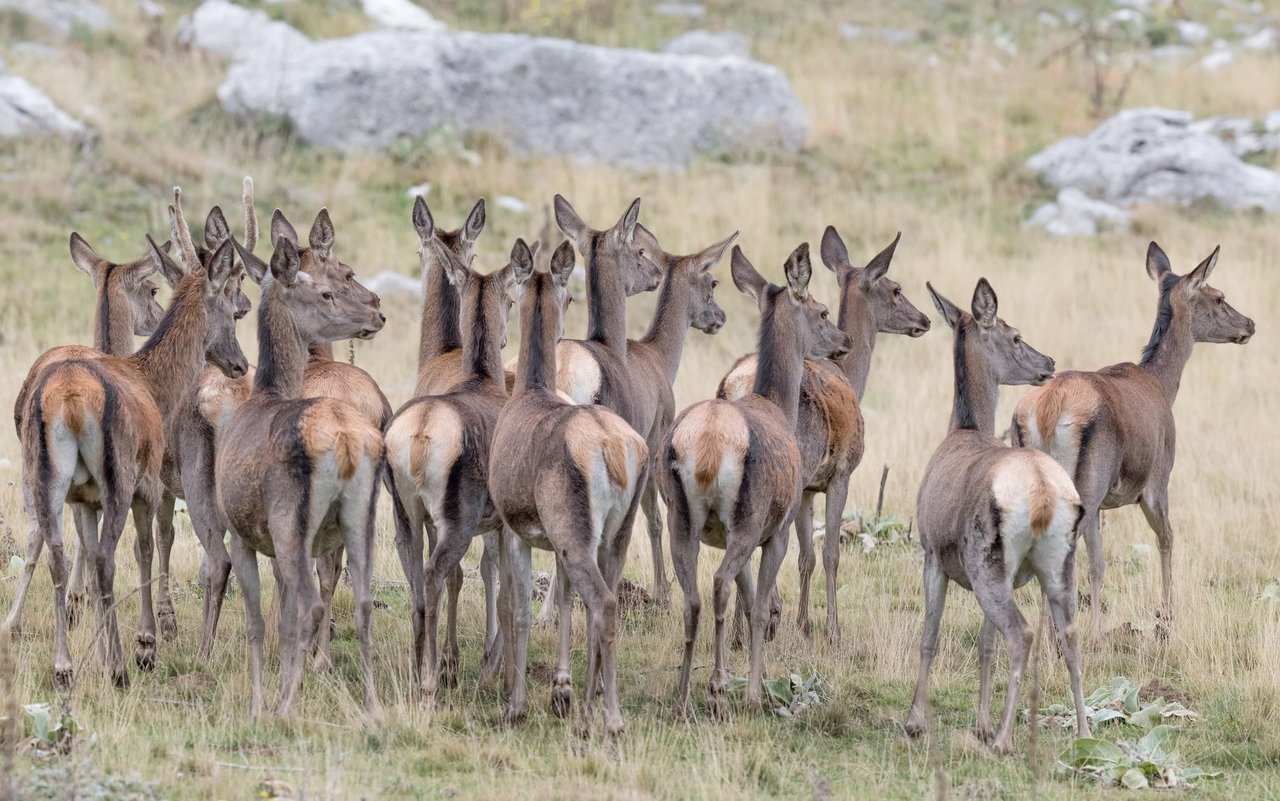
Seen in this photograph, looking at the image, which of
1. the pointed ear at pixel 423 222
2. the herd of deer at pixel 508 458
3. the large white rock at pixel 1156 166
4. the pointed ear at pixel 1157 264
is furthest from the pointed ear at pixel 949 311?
the large white rock at pixel 1156 166

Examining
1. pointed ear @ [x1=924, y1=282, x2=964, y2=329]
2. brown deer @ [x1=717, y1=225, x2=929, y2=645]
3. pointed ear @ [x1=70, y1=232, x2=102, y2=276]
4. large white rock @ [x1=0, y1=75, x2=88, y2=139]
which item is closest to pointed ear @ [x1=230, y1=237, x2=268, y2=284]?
pointed ear @ [x1=70, y1=232, x2=102, y2=276]

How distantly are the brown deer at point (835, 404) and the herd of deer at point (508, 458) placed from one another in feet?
0.08

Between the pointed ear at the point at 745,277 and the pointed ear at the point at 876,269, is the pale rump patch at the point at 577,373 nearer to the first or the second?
the pointed ear at the point at 745,277

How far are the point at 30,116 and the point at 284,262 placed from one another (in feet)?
44.7

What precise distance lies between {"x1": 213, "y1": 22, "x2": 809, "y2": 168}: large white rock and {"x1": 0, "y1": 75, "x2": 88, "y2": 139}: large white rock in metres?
2.18

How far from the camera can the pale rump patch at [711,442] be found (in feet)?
24.5

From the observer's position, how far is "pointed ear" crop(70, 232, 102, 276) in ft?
31.5

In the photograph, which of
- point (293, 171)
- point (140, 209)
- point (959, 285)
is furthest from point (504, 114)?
point (959, 285)

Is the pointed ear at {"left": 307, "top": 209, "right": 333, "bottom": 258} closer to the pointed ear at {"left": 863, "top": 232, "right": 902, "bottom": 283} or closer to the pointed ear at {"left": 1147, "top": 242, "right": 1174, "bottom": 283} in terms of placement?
the pointed ear at {"left": 863, "top": 232, "right": 902, "bottom": 283}

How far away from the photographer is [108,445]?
24.5 ft

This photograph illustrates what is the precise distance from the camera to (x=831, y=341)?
358 inches

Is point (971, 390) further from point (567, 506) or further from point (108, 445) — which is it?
point (108, 445)

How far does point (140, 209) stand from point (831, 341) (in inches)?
473

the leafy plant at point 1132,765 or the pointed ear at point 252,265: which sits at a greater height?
the pointed ear at point 252,265
